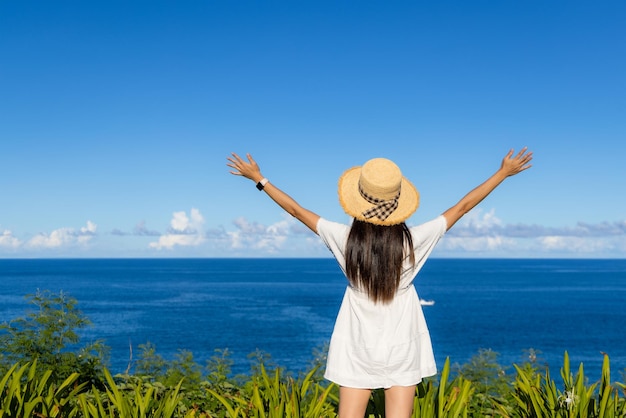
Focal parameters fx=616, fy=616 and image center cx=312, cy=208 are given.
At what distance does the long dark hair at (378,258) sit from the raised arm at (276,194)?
308mm

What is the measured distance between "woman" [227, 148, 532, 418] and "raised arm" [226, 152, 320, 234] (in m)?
0.13

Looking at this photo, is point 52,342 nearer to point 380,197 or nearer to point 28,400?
point 28,400

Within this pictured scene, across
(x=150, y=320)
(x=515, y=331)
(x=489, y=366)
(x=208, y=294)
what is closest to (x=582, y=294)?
(x=515, y=331)

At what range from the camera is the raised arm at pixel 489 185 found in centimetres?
336

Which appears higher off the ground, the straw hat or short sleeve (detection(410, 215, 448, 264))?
the straw hat

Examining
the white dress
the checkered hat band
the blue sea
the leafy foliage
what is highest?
the checkered hat band

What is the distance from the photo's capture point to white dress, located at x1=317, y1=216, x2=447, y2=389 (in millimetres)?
3225

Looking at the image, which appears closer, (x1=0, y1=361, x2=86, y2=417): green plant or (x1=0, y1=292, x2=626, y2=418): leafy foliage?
(x1=0, y1=361, x2=86, y2=417): green plant

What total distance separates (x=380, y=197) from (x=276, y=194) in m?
0.66

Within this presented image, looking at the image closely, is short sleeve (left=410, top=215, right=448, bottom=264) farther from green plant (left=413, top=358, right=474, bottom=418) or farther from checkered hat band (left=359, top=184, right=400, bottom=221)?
green plant (left=413, top=358, right=474, bottom=418)

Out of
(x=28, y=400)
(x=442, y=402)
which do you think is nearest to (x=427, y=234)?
(x=442, y=402)

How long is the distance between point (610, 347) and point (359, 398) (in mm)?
64341

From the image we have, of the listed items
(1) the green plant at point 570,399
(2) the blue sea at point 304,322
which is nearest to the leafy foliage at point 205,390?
(1) the green plant at point 570,399

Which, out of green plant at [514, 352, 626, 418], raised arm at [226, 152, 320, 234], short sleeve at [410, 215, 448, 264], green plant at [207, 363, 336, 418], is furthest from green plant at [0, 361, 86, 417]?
green plant at [514, 352, 626, 418]
